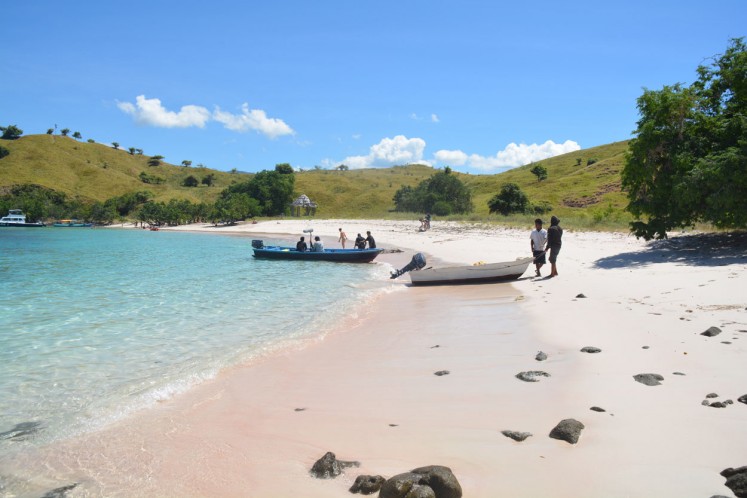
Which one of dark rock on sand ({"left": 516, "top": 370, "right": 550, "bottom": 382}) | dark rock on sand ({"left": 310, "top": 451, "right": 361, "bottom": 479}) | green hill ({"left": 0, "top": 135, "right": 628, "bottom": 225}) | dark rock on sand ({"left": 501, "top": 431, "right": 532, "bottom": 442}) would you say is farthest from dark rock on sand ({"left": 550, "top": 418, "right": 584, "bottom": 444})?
green hill ({"left": 0, "top": 135, "right": 628, "bottom": 225})

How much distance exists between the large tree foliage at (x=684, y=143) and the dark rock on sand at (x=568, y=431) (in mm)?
13013

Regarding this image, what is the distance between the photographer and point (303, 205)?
265ft

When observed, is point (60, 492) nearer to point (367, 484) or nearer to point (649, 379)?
point (367, 484)

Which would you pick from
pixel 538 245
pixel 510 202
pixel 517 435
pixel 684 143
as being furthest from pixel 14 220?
pixel 517 435

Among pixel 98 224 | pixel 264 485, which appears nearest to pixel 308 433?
pixel 264 485

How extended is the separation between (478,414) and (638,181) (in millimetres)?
14755

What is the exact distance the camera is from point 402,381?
22.2ft

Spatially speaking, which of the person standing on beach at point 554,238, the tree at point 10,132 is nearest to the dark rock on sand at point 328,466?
the person standing on beach at point 554,238

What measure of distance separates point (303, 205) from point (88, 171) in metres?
72.4

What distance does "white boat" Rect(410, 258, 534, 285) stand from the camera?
1600cm

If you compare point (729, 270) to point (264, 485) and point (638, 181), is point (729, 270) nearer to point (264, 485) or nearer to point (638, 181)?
point (638, 181)

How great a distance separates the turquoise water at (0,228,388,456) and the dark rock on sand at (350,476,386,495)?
12.3ft

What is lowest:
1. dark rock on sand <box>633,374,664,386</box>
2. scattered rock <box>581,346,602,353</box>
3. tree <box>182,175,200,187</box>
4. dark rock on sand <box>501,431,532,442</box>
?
dark rock on sand <box>501,431,532,442</box>

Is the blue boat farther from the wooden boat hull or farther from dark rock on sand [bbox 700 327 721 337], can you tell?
dark rock on sand [bbox 700 327 721 337]
